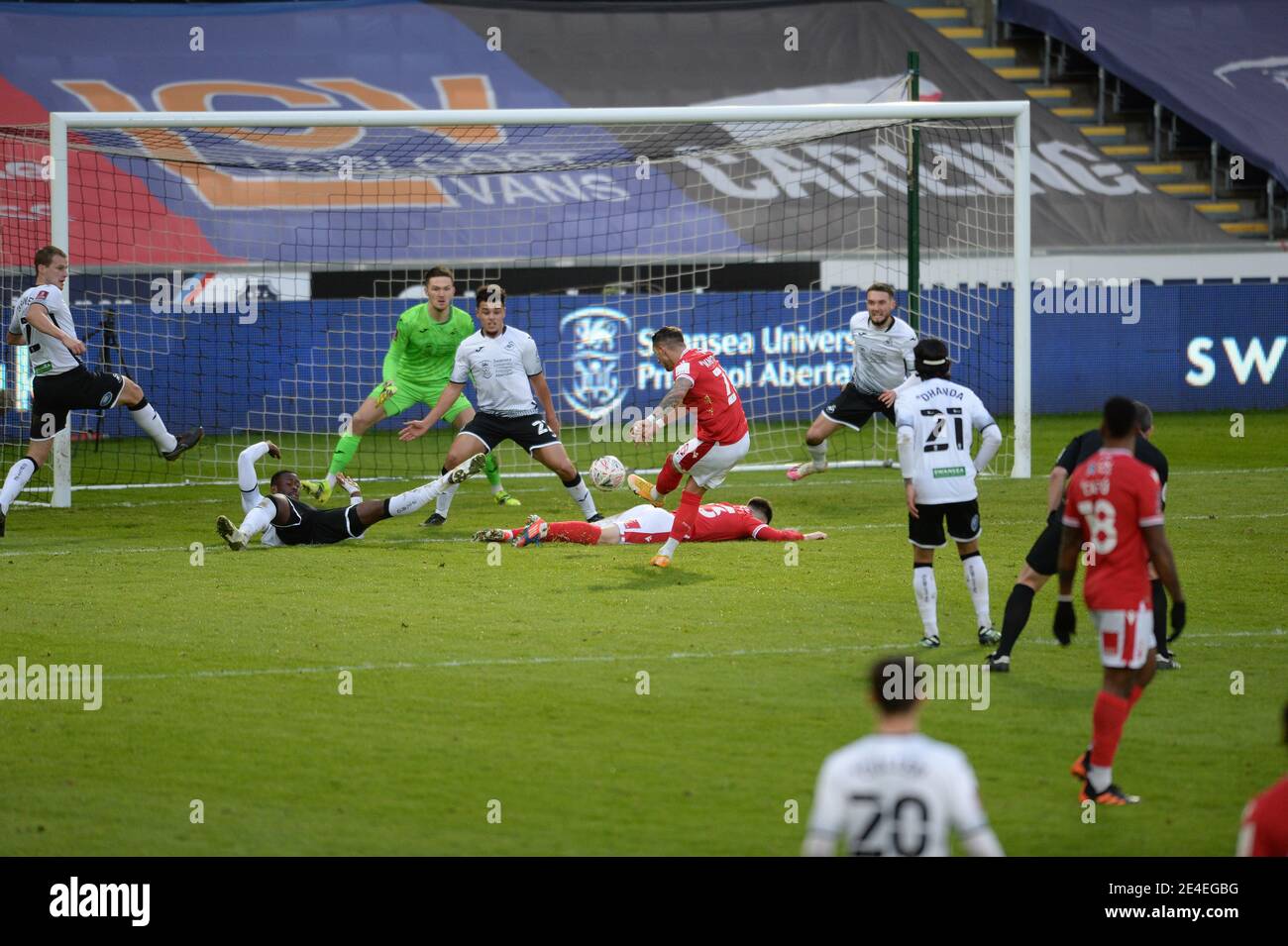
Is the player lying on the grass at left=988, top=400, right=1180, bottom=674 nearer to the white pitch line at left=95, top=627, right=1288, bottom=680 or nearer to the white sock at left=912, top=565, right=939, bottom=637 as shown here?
the white sock at left=912, top=565, right=939, bottom=637

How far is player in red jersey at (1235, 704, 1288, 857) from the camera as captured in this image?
4.82 meters

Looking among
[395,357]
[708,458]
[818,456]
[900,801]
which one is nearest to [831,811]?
[900,801]

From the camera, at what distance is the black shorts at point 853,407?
1725 centimetres

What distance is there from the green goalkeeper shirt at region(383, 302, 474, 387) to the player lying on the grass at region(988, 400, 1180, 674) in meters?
Result: 8.11

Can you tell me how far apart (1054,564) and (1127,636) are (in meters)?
2.23

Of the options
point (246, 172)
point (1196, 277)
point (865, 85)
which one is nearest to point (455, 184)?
point (246, 172)

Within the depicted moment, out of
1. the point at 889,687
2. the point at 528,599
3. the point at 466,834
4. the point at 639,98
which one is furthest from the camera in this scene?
the point at 639,98

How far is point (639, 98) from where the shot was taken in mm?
29562

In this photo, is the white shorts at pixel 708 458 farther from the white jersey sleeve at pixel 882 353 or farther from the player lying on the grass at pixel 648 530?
the white jersey sleeve at pixel 882 353

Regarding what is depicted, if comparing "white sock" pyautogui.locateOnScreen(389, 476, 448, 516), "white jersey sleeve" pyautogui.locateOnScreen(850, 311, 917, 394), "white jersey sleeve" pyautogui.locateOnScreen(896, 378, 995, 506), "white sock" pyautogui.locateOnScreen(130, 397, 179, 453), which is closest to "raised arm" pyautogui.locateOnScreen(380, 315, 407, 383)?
"white sock" pyautogui.locateOnScreen(130, 397, 179, 453)

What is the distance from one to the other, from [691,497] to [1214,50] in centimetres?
2254

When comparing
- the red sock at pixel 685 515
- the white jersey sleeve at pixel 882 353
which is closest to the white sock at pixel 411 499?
the red sock at pixel 685 515

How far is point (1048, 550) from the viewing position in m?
9.51

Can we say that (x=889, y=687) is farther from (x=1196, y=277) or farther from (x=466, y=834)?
(x=1196, y=277)
